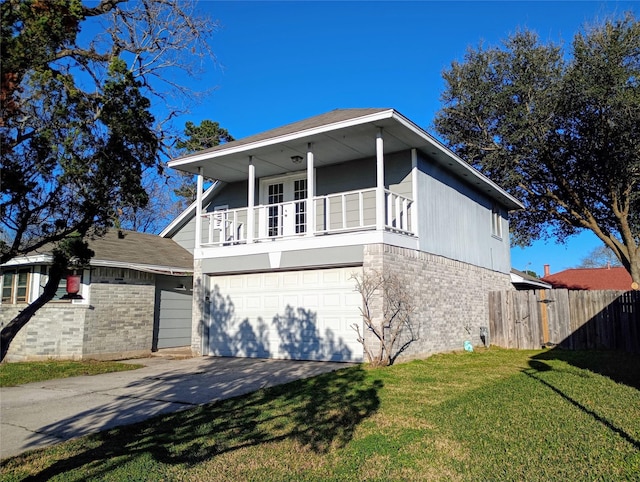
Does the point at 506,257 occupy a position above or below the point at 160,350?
above

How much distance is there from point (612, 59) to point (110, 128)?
19.1 metres

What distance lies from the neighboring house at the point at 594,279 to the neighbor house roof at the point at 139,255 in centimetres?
2844

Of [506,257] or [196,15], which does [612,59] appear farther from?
[196,15]

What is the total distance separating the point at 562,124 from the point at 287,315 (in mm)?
14577

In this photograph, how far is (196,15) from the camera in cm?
996

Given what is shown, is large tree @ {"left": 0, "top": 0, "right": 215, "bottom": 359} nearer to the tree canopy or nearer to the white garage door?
the tree canopy

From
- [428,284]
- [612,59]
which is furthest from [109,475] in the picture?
[612,59]

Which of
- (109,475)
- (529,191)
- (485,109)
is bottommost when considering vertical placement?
(109,475)

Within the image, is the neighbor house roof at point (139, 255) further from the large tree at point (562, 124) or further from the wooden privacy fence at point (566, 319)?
the large tree at point (562, 124)

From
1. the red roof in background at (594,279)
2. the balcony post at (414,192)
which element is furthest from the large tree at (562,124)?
the red roof in background at (594,279)

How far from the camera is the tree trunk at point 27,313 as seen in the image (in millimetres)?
4566

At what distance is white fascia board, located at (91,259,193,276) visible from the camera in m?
13.8

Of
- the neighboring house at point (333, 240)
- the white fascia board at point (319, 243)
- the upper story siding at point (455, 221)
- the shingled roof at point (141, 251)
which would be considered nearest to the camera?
the white fascia board at point (319, 243)

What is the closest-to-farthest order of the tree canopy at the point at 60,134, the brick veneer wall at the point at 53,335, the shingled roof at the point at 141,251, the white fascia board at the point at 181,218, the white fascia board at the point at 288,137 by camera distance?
1. the tree canopy at the point at 60,134
2. the white fascia board at the point at 288,137
3. the brick veneer wall at the point at 53,335
4. the shingled roof at the point at 141,251
5. the white fascia board at the point at 181,218
